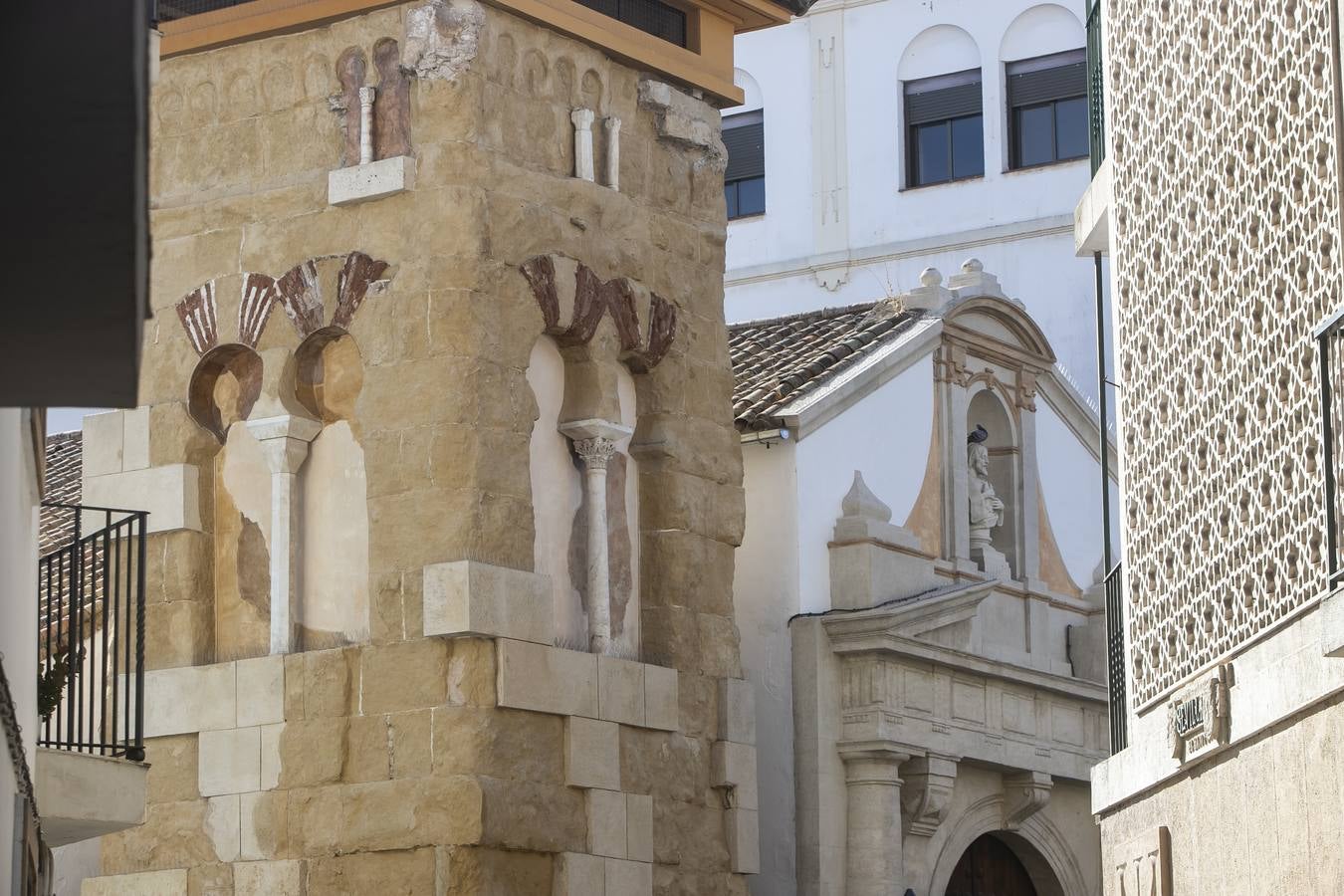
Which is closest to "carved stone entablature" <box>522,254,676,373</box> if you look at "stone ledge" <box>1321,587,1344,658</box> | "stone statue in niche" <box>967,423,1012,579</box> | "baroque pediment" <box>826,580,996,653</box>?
"baroque pediment" <box>826,580,996,653</box>

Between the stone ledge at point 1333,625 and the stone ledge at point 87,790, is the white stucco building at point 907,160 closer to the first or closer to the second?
the stone ledge at point 87,790

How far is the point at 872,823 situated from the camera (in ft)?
55.7

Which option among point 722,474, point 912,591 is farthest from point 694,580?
point 912,591

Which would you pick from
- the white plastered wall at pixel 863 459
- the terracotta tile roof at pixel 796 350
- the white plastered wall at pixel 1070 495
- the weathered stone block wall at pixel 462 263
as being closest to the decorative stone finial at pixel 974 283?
the terracotta tile roof at pixel 796 350

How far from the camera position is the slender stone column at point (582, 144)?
14.4 m

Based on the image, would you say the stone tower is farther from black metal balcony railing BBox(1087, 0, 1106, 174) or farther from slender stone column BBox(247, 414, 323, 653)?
black metal balcony railing BBox(1087, 0, 1106, 174)

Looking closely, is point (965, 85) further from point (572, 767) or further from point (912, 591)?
point (572, 767)

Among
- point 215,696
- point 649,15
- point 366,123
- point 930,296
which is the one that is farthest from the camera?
point 930,296

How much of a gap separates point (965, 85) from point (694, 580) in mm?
11362

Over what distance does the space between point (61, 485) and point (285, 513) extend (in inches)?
260

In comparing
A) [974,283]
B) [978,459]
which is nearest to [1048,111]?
[974,283]

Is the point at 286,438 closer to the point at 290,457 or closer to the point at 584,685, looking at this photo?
the point at 290,457

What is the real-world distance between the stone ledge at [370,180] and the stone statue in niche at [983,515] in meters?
6.59

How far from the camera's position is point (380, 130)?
14.0 m
